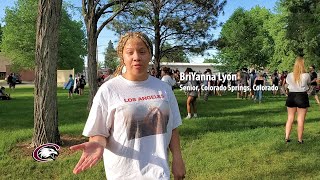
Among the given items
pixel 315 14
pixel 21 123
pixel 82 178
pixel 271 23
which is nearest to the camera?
pixel 82 178

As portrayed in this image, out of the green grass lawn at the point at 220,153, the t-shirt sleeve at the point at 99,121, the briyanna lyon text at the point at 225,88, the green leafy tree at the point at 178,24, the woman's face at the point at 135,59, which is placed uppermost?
the green leafy tree at the point at 178,24

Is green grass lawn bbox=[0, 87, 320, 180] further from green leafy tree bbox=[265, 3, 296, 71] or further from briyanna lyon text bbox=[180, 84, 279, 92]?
green leafy tree bbox=[265, 3, 296, 71]

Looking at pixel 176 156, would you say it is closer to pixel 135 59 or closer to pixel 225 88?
pixel 135 59

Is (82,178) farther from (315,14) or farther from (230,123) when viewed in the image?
(315,14)

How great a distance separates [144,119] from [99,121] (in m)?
0.30

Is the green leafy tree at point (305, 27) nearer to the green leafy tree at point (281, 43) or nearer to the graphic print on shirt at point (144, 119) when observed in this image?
the green leafy tree at point (281, 43)

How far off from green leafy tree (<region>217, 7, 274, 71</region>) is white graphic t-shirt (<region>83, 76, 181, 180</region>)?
60486 millimetres

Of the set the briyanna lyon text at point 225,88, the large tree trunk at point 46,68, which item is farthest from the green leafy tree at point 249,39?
the large tree trunk at point 46,68

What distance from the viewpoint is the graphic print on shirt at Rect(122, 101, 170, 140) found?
237 cm

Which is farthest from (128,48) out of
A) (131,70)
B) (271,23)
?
(271,23)

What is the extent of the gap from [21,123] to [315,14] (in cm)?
3929

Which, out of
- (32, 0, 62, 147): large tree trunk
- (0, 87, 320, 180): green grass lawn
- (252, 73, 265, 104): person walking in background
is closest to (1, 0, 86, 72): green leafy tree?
(252, 73, 265, 104): person walking in background

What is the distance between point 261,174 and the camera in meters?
5.82

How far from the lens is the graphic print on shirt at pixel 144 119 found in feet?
7.76
